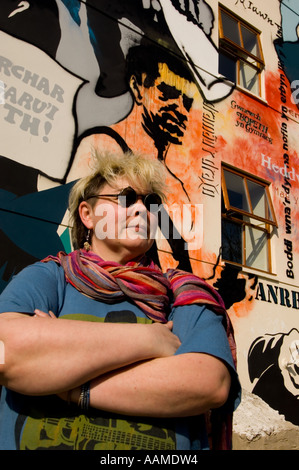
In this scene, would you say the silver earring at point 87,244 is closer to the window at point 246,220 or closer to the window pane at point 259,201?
the window at point 246,220

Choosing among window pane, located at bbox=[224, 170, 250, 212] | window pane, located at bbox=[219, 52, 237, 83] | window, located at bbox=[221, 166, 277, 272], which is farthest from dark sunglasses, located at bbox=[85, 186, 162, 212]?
window pane, located at bbox=[219, 52, 237, 83]

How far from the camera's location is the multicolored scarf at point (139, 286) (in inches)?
57.5

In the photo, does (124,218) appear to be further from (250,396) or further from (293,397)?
(293,397)

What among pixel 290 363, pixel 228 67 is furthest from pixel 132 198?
pixel 228 67

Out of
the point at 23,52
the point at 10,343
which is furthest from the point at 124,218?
the point at 23,52

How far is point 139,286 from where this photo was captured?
1.51m

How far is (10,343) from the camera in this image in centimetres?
119

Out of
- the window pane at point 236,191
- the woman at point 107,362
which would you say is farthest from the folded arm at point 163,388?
the window pane at point 236,191

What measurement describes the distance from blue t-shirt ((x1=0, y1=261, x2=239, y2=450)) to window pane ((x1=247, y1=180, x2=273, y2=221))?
413cm

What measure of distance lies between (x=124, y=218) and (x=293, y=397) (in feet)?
13.0

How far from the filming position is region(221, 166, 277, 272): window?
16.0 feet

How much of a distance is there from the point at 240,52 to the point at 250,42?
1.16 ft

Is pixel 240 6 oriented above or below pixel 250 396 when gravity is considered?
above

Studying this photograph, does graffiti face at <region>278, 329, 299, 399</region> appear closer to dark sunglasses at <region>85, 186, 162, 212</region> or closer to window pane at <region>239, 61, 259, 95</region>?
window pane at <region>239, 61, 259, 95</region>
